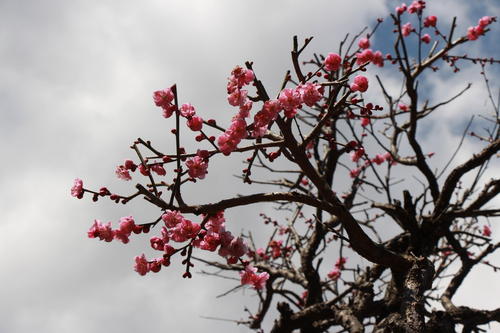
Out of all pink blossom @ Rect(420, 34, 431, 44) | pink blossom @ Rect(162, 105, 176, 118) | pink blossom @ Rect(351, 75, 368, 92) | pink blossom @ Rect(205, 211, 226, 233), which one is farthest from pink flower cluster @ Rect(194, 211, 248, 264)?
pink blossom @ Rect(420, 34, 431, 44)

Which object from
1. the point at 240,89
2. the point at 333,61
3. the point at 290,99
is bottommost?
the point at 290,99

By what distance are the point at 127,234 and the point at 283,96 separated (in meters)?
1.33

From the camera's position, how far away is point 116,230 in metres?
2.77

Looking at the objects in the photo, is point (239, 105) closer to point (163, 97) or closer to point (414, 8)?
point (163, 97)

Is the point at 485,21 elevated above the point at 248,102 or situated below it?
above

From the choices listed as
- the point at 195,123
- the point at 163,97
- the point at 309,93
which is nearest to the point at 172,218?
the point at 195,123

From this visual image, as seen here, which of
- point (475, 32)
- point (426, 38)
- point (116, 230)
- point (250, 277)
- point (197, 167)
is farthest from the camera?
point (426, 38)

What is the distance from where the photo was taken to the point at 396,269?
3.38m

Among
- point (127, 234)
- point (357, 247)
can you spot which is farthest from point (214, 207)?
point (357, 247)

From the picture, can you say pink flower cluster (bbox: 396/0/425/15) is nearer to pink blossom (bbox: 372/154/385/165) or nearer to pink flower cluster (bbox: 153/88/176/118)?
pink blossom (bbox: 372/154/385/165)

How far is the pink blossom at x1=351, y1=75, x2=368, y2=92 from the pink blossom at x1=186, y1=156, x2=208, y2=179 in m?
→ 1.05

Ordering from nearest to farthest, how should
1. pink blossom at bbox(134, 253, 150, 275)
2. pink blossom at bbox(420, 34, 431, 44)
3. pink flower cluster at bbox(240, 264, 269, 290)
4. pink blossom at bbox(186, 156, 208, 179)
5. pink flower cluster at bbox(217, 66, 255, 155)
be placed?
pink flower cluster at bbox(217, 66, 255, 155) < pink blossom at bbox(186, 156, 208, 179) < pink blossom at bbox(134, 253, 150, 275) < pink flower cluster at bbox(240, 264, 269, 290) < pink blossom at bbox(420, 34, 431, 44)

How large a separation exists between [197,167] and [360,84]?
1.15m

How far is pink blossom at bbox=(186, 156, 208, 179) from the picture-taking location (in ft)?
8.54
